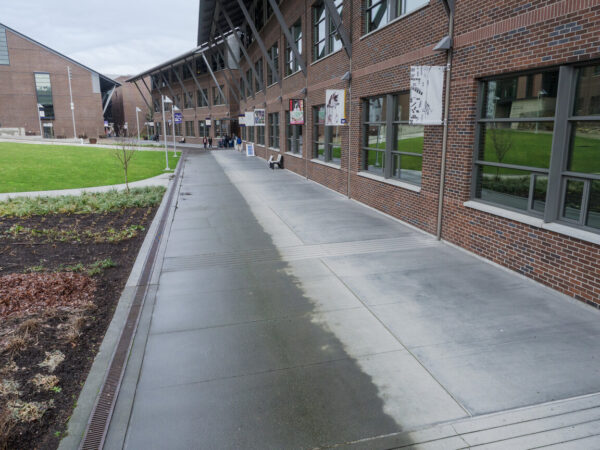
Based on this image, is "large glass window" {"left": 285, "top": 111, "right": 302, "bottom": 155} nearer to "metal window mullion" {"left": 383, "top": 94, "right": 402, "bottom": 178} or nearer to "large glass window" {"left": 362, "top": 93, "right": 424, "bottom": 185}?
"large glass window" {"left": 362, "top": 93, "right": 424, "bottom": 185}

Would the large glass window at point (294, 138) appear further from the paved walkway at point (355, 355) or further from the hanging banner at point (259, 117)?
the paved walkway at point (355, 355)

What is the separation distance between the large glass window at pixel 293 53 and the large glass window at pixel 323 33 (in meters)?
1.62

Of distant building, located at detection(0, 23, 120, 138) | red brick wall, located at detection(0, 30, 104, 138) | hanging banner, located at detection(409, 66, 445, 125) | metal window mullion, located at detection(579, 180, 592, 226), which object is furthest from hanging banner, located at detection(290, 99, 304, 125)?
red brick wall, located at detection(0, 30, 104, 138)

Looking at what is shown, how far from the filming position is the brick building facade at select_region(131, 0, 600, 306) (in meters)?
6.21

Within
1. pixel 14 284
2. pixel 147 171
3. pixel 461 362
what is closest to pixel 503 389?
pixel 461 362

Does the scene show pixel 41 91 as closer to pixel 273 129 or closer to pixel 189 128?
pixel 189 128

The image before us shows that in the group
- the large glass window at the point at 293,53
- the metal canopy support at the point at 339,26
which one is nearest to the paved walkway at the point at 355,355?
the metal canopy support at the point at 339,26

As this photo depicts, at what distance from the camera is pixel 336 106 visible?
14836 mm

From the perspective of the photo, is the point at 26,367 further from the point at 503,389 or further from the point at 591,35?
the point at 591,35

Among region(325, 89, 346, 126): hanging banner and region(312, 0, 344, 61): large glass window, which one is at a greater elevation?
region(312, 0, 344, 61): large glass window

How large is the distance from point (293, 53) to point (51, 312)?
18.1m

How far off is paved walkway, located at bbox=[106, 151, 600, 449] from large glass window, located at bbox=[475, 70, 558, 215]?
1.29 metres

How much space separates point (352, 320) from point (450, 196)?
4.43 m

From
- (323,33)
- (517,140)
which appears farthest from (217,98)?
(517,140)
